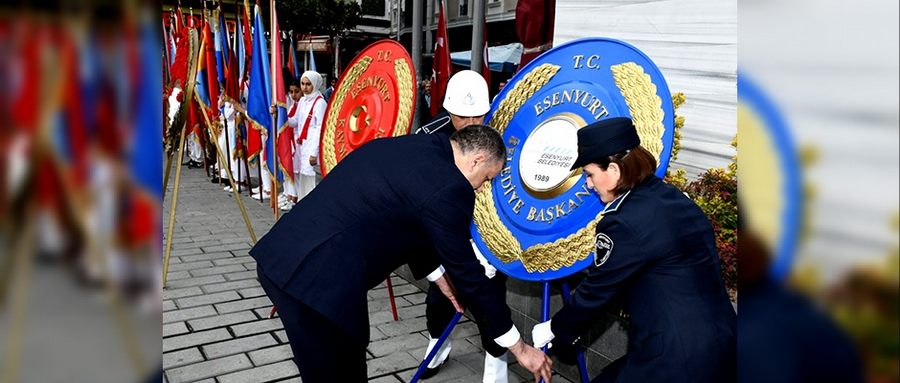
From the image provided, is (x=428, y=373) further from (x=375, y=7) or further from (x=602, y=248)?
(x=375, y=7)

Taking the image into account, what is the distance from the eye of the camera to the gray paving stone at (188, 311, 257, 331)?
4.25m

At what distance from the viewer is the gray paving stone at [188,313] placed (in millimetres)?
4379

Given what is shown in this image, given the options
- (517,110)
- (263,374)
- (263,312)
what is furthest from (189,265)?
(517,110)

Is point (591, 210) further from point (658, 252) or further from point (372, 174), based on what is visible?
point (372, 174)

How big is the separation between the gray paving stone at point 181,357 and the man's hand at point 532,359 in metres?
2.21

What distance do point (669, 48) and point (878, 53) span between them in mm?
3743

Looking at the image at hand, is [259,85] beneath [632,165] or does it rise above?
above

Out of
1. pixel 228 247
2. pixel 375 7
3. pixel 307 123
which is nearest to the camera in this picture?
pixel 228 247

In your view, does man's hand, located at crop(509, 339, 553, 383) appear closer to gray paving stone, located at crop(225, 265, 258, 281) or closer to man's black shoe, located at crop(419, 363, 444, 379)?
man's black shoe, located at crop(419, 363, 444, 379)

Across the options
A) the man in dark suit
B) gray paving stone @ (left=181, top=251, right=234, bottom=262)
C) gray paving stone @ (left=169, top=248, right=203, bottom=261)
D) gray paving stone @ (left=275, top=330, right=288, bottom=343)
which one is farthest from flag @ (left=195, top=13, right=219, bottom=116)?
the man in dark suit

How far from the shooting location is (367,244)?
2318mm

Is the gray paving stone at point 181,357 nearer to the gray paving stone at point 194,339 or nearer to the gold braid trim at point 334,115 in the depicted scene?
the gray paving stone at point 194,339

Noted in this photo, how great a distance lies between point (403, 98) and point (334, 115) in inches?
34.2

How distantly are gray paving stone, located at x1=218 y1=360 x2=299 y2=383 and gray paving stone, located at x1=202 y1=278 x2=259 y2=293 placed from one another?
160cm
